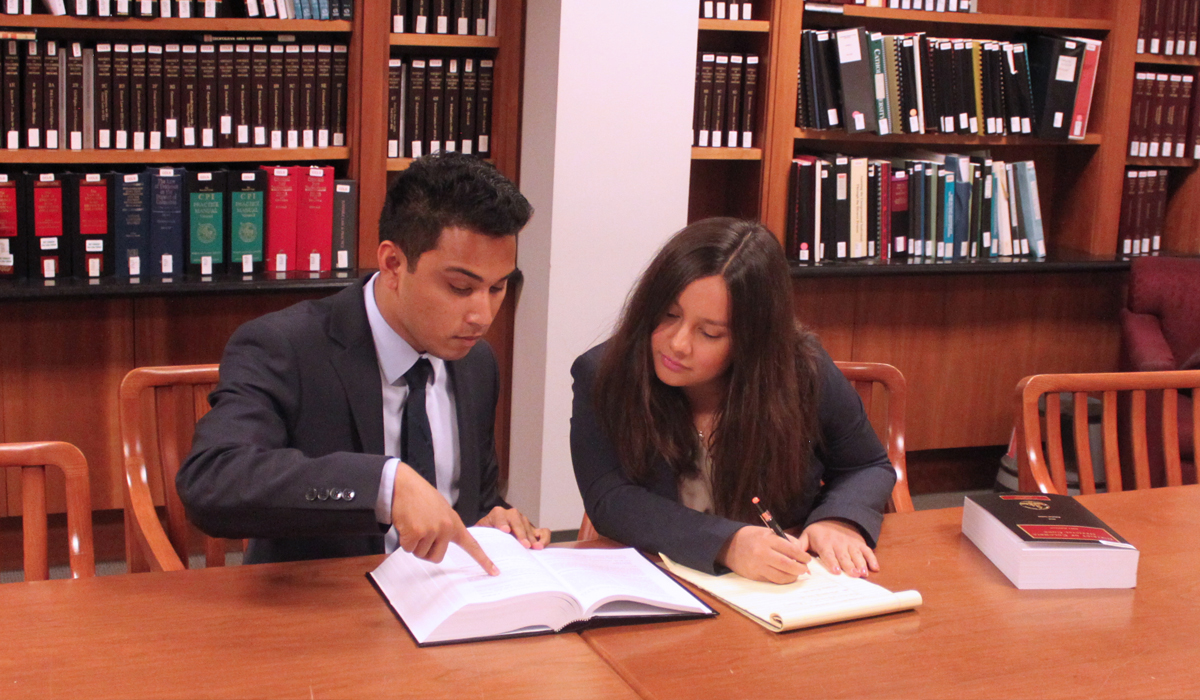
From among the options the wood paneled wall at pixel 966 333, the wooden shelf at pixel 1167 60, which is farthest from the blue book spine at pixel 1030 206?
the wooden shelf at pixel 1167 60

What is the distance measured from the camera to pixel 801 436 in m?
1.76

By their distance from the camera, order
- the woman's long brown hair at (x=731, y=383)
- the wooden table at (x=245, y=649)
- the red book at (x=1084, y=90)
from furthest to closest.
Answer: the red book at (x=1084, y=90) < the woman's long brown hair at (x=731, y=383) < the wooden table at (x=245, y=649)

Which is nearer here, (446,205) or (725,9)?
(446,205)

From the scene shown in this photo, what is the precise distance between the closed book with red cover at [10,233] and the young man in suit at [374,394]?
1.67 metres

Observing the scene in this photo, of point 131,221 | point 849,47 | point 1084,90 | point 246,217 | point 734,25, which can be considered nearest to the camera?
point 131,221

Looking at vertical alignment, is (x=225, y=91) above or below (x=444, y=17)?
below

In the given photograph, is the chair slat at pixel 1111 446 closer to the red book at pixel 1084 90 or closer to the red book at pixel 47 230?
the red book at pixel 1084 90

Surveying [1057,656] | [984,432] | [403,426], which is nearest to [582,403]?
[403,426]

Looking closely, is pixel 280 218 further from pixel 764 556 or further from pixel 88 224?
pixel 764 556

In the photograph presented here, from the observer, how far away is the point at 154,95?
10.2 ft

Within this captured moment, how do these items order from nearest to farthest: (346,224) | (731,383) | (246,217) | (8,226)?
(731,383), (8,226), (246,217), (346,224)

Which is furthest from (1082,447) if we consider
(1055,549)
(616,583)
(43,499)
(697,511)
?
(43,499)

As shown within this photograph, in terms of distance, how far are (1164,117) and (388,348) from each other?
3.43 metres

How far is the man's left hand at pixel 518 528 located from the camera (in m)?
1.54
